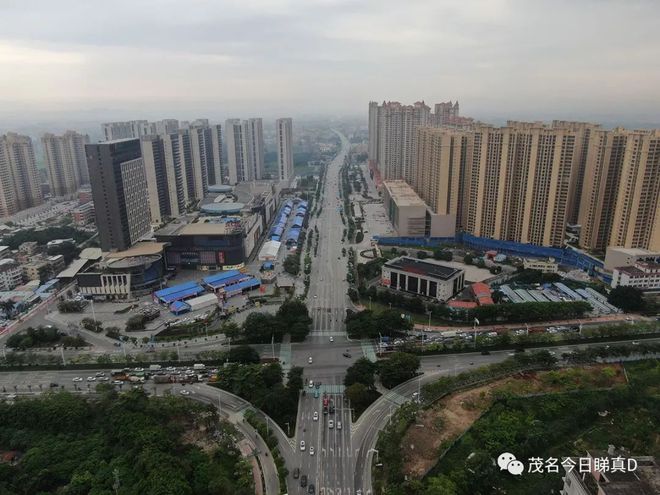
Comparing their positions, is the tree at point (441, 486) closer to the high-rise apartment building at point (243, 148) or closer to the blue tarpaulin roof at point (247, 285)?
the blue tarpaulin roof at point (247, 285)

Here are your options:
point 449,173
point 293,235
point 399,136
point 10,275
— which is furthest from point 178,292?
→ point 399,136

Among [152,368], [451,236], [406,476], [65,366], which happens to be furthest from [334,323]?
[451,236]

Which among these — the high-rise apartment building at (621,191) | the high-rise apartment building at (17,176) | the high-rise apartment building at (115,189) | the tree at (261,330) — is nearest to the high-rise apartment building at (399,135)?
the high-rise apartment building at (621,191)

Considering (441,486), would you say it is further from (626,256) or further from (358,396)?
(626,256)

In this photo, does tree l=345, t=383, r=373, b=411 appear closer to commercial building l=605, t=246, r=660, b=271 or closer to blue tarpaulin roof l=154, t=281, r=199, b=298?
blue tarpaulin roof l=154, t=281, r=199, b=298

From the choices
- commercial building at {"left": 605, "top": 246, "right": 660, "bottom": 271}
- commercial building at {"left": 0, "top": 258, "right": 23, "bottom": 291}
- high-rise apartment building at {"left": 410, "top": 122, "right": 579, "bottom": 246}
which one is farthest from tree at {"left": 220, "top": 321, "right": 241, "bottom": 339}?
commercial building at {"left": 605, "top": 246, "right": 660, "bottom": 271}

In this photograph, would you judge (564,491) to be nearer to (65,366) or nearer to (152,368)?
(152,368)
